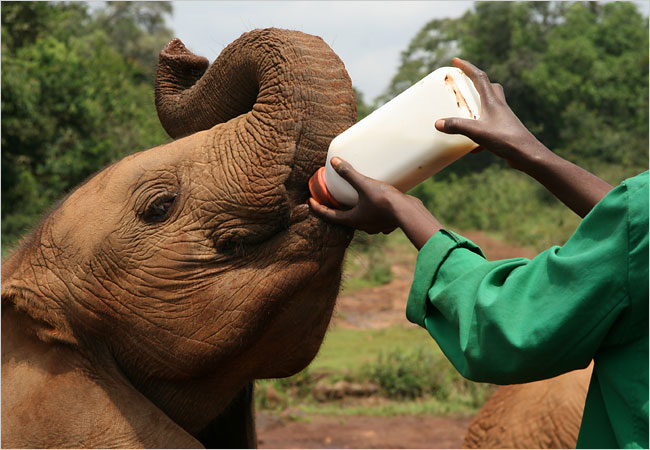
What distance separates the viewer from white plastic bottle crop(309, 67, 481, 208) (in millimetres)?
1547

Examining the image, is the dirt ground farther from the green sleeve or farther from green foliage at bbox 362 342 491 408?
the green sleeve

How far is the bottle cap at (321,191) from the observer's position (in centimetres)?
168

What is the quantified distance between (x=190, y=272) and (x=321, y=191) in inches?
13.8

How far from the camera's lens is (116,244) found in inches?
73.5

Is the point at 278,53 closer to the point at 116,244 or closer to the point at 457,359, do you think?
the point at 116,244

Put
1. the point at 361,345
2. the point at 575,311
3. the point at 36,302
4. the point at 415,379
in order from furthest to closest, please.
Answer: the point at 361,345 → the point at 415,379 → the point at 36,302 → the point at 575,311

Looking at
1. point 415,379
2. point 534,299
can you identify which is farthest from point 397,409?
point 534,299

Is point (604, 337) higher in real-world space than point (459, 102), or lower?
lower

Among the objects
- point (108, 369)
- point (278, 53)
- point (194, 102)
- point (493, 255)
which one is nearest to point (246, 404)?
point (108, 369)

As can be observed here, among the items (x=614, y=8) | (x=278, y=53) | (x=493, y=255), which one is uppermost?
(x=614, y=8)

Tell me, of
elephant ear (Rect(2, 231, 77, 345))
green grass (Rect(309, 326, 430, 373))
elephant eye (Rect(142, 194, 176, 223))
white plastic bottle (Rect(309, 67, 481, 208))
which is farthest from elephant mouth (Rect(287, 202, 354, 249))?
green grass (Rect(309, 326, 430, 373))

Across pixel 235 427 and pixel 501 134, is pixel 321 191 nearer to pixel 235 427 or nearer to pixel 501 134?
pixel 501 134

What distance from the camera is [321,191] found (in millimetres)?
1690

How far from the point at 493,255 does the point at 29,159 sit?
30.0ft
